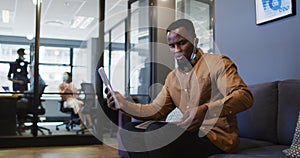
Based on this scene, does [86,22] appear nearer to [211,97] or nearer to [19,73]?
[19,73]

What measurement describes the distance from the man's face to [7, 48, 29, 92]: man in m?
3.35

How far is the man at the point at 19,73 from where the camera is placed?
441 cm

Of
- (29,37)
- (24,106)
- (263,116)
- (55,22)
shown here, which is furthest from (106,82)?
(55,22)

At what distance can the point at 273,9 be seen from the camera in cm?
253

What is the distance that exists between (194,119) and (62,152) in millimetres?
2787

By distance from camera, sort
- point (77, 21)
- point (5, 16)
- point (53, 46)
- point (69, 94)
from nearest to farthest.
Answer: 1. point (69, 94)
2. point (53, 46)
3. point (5, 16)
4. point (77, 21)

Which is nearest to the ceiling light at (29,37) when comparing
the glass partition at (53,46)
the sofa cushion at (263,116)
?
the glass partition at (53,46)

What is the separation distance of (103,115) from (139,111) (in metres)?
3.19

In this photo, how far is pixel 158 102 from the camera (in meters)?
1.83

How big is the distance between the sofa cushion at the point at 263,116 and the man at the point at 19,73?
333 centimetres

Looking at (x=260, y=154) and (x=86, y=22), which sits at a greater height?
(x=86, y=22)

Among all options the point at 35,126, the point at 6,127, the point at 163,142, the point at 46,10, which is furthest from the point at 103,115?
the point at 163,142

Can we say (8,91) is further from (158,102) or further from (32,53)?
(158,102)

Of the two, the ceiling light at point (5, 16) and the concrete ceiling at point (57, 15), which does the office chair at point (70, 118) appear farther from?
the ceiling light at point (5, 16)
